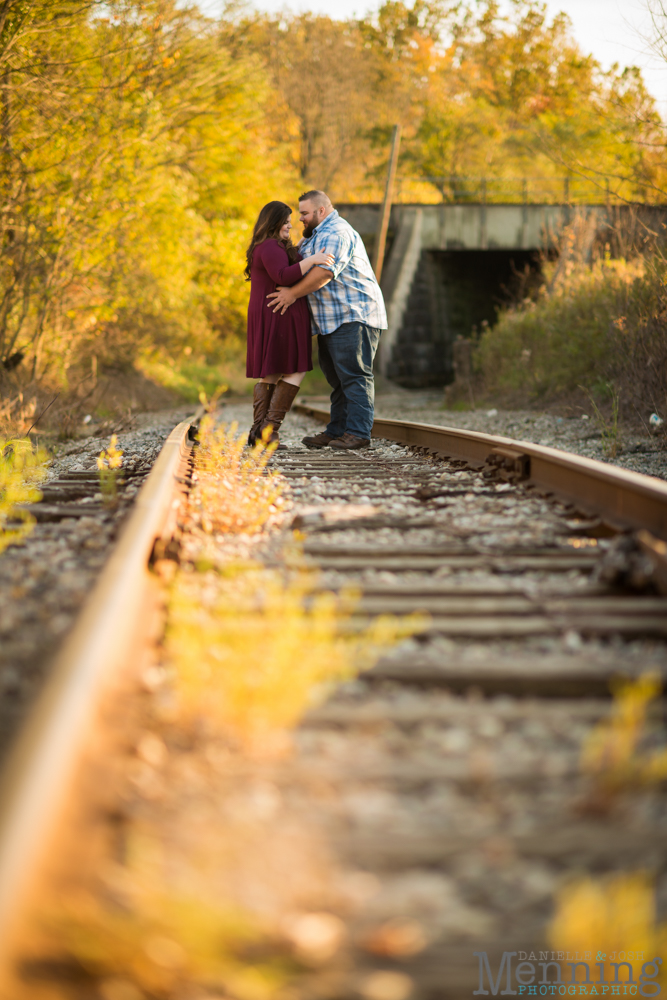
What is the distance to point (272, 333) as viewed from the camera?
6520 mm

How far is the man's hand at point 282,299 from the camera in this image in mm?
6227

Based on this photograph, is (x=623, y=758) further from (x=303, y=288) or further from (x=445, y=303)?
(x=445, y=303)

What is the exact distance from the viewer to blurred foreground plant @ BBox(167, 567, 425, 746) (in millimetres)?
1810

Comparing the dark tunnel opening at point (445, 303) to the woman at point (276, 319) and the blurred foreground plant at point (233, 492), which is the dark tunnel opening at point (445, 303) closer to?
the woman at point (276, 319)

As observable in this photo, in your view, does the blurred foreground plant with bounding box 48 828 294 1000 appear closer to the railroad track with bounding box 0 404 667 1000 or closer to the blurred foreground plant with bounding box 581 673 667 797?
the railroad track with bounding box 0 404 667 1000

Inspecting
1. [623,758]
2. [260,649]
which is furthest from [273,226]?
[623,758]

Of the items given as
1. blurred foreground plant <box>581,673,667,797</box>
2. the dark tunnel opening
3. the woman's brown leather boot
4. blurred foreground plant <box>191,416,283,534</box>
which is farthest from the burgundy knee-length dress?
the dark tunnel opening

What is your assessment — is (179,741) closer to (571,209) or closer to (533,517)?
(533,517)

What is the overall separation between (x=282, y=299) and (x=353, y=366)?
2.57 ft

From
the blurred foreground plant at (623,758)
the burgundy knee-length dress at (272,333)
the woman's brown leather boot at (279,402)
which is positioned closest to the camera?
the blurred foreground plant at (623,758)

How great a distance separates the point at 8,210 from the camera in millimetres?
10391

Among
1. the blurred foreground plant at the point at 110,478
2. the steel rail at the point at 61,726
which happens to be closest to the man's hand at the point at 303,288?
the blurred foreground plant at the point at 110,478

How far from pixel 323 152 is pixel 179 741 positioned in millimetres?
36986

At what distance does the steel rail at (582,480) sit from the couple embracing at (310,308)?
35.7 inches
